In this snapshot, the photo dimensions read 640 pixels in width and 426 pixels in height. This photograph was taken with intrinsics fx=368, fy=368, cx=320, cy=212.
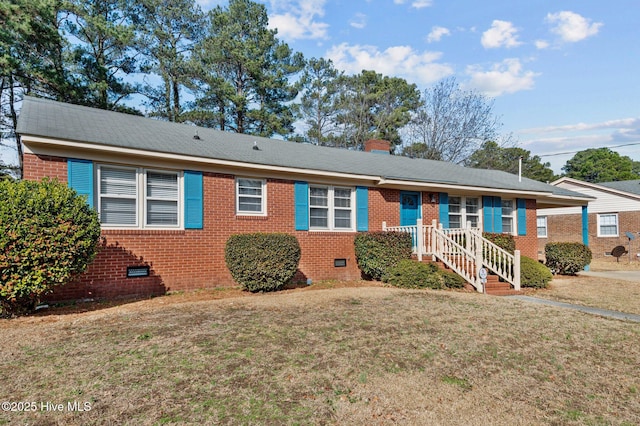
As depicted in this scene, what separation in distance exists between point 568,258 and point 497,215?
296cm

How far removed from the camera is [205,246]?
913cm

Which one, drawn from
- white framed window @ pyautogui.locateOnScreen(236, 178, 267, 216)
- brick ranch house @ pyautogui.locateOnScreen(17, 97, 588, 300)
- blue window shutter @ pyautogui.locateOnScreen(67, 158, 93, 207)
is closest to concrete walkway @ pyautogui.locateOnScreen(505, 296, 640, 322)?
brick ranch house @ pyautogui.locateOnScreen(17, 97, 588, 300)

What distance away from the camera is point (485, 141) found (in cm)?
2766

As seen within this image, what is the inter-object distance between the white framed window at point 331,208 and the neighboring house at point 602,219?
1538cm

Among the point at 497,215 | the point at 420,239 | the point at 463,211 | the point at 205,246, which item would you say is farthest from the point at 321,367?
the point at 497,215

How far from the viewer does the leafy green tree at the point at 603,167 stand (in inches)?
1981

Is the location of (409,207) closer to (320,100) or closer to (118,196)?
(118,196)

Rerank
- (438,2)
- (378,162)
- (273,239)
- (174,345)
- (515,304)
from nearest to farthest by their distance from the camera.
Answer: (174,345) < (515,304) < (273,239) < (438,2) < (378,162)

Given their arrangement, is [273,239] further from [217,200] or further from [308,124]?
[308,124]

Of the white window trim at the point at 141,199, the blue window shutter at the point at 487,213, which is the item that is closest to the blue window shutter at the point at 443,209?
the blue window shutter at the point at 487,213

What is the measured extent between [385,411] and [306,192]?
791cm

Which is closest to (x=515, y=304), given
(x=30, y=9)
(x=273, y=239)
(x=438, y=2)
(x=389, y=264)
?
(x=389, y=264)

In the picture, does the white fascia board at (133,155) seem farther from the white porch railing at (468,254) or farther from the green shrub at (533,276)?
the green shrub at (533,276)

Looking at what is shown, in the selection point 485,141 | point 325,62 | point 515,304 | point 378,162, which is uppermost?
point 325,62
